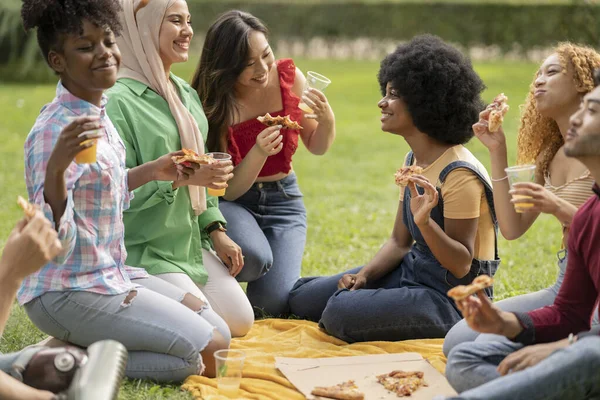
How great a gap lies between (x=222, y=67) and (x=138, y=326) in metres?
2.02

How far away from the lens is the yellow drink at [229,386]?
441 centimetres

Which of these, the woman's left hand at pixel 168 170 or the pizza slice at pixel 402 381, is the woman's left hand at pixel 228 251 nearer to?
the woman's left hand at pixel 168 170

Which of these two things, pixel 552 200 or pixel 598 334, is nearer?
pixel 598 334

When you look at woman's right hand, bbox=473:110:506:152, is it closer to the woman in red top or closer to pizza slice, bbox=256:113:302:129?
the woman in red top

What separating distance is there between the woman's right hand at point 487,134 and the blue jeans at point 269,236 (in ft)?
5.76

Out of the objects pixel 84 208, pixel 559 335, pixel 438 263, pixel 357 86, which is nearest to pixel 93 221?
pixel 84 208

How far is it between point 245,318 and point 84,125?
2.08 m

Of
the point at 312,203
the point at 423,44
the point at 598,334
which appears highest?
the point at 423,44

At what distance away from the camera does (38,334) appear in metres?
5.42

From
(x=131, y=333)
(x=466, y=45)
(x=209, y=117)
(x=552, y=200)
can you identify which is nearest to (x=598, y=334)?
(x=552, y=200)

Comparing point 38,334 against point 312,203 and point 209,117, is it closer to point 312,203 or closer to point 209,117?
point 209,117

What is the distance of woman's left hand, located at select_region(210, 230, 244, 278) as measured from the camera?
553 centimetres

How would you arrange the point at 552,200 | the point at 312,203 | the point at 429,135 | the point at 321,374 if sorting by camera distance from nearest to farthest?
the point at 552,200 < the point at 321,374 < the point at 429,135 < the point at 312,203

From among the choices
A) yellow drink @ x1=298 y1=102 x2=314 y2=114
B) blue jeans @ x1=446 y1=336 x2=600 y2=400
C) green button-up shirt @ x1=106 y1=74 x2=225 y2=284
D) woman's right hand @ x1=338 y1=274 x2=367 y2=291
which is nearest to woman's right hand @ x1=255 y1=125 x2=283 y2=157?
yellow drink @ x1=298 y1=102 x2=314 y2=114
